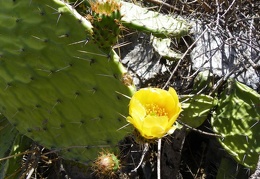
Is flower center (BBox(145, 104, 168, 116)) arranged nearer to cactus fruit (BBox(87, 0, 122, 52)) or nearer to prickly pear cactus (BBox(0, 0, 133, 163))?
prickly pear cactus (BBox(0, 0, 133, 163))

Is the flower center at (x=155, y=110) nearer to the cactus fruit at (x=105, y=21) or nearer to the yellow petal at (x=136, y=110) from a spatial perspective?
the yellow petal at (x=136, y=110)

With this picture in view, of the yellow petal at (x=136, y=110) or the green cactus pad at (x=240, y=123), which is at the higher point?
the yellow petal at (x=136, y=110)

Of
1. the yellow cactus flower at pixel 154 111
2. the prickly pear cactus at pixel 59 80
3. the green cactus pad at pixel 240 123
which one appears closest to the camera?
the yellow cactus flower at pixel 154 111

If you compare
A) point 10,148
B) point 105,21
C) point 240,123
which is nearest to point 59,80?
point 105,21

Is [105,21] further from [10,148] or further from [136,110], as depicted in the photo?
[10,148]

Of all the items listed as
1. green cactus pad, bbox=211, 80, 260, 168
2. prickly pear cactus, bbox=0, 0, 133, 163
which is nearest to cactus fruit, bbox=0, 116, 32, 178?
prickly pear cactus, bbox=0, 0, 133, 163

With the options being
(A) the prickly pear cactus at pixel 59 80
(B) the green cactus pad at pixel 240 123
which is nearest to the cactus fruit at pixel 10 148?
(A) the prickly pear cactus at pixel 59 80
